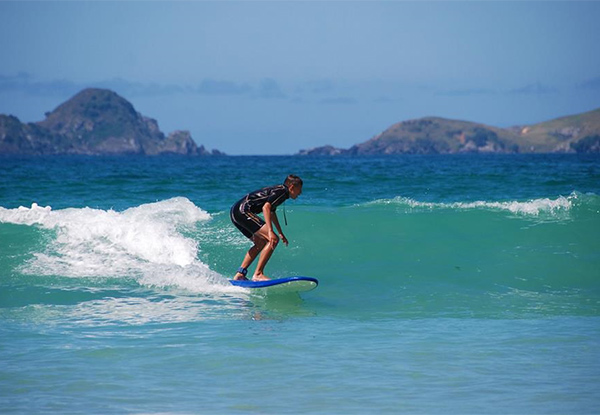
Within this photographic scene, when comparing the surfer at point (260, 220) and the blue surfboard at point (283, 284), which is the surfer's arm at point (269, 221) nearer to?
the surfer at point (260, 220)

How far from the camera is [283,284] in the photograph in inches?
407

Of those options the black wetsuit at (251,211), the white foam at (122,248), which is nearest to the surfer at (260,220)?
the black wetsuit at (251,211)

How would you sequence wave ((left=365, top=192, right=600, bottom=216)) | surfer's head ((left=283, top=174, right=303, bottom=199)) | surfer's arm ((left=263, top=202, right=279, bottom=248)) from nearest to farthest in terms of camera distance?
surfer's head ((left=283, top=174, right=303, bottom=199)) < surfer's arm ((left=263, top=202, right=279, bottom=248)) < wave ((left=365, top=192, right=600, bottom=216))

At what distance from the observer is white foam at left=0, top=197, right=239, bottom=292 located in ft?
38.1

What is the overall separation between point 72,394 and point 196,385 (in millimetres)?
1033

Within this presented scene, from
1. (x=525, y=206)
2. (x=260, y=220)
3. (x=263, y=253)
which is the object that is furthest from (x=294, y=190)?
(x=525, y=206)

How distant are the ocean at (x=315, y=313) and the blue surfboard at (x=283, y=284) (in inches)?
4.7

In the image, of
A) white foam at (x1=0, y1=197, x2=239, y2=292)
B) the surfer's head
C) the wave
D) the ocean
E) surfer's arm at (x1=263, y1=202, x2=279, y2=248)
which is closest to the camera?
the ocean

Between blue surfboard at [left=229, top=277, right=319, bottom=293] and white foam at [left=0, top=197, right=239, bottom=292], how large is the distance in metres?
0.46

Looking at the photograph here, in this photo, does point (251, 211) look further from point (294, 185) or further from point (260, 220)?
point (294, 185)

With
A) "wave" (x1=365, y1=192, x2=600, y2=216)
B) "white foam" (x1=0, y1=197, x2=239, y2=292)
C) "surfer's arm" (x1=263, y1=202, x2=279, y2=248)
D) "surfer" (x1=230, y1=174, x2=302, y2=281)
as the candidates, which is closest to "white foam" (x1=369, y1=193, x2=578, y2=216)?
"wave" (x1=365, y1=192, x2=600, y2=216)

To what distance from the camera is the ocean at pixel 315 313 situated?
20.6 ft

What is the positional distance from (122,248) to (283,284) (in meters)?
4.37

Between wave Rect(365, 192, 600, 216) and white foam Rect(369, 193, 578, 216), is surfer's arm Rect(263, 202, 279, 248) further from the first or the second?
white foam Rect(369, 193, 578, 216)
